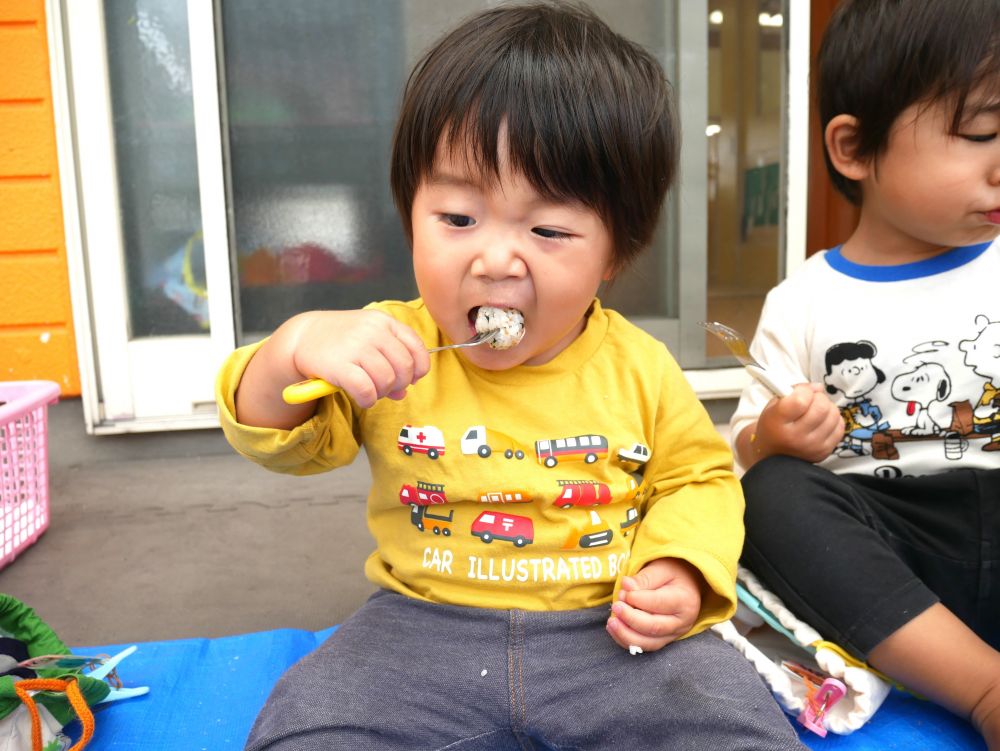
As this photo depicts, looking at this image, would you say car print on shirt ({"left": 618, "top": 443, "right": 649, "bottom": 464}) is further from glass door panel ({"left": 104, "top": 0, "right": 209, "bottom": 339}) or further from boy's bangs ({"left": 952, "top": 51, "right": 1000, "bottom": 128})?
glass door panel ({"left": 104, "top": 0, "right": 209, "bottom": 339})

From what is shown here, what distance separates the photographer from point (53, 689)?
2.68ft

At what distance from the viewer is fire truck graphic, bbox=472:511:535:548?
815mm

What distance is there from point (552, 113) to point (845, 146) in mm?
463

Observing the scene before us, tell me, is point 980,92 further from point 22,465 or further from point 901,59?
point 22,465

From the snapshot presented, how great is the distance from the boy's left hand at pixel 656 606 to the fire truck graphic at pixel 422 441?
0.21 meters

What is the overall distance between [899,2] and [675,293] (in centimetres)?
117

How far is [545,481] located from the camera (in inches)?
32.5

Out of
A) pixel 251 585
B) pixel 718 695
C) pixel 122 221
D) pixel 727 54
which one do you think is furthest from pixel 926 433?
pixel 122 221

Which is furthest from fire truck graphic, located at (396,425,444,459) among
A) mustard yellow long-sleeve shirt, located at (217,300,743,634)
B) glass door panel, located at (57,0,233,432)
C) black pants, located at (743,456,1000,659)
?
glass door panel, located at (57,0,233,432)

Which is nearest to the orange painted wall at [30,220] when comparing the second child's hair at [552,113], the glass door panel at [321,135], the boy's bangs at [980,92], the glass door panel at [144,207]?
the glass door panel at [144,207]

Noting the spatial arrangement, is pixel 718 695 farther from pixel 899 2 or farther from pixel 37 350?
pixel 37 350

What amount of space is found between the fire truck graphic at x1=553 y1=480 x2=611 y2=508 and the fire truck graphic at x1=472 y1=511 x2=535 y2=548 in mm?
37

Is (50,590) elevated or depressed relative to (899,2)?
depressed

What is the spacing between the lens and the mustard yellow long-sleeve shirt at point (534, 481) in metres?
0.81
